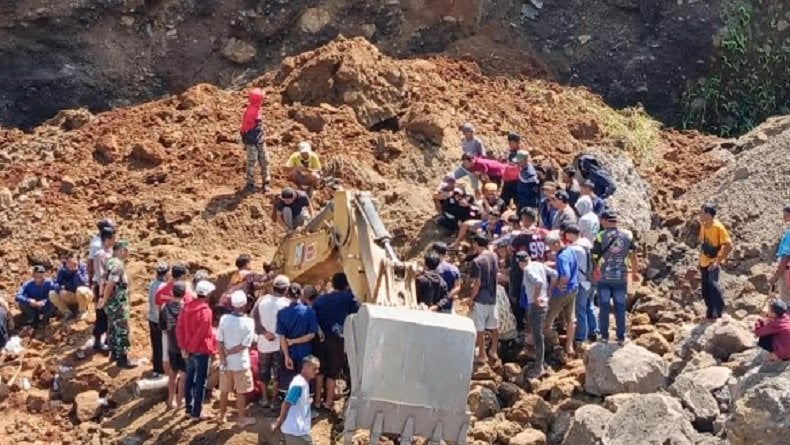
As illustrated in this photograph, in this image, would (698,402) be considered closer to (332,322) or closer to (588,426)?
(588,426)

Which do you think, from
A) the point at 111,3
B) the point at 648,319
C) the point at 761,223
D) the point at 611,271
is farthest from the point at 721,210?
the point at 111,3

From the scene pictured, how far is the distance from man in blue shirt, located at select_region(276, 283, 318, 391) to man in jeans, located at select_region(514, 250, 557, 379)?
7.76 ft

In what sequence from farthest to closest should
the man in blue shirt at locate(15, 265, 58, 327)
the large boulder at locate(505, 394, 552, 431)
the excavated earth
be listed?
1. the man in blue shirt at locate(15, 265, 58, 327)
2. the excavated earth
3. the large boulder at locate(505, 394, 552, 431)

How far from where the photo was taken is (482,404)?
14648 mm

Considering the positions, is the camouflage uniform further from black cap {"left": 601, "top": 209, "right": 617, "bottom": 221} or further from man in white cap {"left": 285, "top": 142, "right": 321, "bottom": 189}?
black cap {"left": 601, "top": 209, "right": 617, "bottom": 221}

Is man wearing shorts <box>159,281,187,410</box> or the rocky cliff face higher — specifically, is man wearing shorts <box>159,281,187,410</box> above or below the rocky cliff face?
below

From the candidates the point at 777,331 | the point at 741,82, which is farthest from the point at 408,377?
the point at 741,82

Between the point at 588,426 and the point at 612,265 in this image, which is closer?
the point at 588,426

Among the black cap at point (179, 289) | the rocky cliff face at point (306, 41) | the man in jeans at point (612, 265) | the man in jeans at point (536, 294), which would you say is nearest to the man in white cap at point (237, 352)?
the black cap at point (179, 289)

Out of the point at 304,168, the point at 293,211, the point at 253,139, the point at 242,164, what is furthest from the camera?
the point at 242,164

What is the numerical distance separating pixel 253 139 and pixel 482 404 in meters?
5.53

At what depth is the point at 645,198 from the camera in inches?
791

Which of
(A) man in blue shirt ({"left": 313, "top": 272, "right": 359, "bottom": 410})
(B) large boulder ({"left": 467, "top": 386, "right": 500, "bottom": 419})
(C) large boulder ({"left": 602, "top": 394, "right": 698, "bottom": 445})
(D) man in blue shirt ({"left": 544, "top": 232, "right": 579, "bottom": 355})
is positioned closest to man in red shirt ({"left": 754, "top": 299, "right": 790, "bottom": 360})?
(C) large boulder ({"left": 602, "top": 394, "right": 698, "bottom": 445})

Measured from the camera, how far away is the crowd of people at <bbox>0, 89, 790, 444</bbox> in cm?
1399
